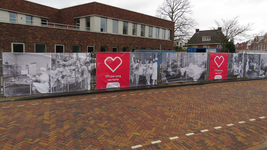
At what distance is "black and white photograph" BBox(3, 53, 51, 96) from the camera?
24.5 feet

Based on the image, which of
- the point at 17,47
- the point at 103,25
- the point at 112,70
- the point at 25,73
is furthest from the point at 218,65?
the point at 17,47

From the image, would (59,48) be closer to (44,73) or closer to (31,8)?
(31,8)

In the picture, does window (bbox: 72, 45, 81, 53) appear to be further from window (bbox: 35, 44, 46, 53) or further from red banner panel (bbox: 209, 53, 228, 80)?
red banner panel (bbox: 209, 53, 228, 80)

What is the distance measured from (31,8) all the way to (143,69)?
18.2 m

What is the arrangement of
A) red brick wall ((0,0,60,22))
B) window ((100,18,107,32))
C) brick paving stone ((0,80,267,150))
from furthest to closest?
window ((100,18,107,32)) → red brick wall ((0,0,60,22)) → brick paving stone ((0,80,267,150))

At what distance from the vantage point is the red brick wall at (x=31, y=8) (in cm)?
1891

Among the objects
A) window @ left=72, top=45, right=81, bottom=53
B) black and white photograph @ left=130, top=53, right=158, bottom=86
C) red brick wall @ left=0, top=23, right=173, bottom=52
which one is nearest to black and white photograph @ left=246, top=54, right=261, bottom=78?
black and white photograph @ left=130, top=53, right=158, bottom=86

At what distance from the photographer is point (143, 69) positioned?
34.4ft

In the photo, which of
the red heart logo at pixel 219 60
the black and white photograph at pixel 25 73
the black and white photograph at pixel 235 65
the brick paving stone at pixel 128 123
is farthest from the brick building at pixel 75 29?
the black and white photograph at pixel 235 65

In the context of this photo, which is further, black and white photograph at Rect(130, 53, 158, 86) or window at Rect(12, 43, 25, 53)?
window at Rect(12, 43, 25, 53)

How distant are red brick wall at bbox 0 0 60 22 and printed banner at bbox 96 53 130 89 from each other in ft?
54.4

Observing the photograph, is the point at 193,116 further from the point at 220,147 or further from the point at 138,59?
the point at 138,59

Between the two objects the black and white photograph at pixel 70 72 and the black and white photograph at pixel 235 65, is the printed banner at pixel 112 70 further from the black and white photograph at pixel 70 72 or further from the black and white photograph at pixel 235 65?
the black and white photograph at pixel 235 65

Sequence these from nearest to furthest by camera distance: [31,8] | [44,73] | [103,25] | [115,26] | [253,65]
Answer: [44,73] → [253,65] → [31,8] → [103,25] → [115,26]
